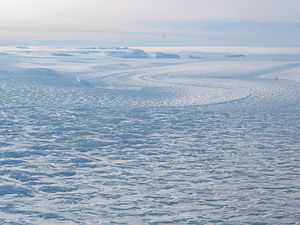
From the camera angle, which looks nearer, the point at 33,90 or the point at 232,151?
the point at 232,151

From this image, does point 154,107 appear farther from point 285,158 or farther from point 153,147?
point 285,158

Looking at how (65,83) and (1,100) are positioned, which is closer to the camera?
(1,100)

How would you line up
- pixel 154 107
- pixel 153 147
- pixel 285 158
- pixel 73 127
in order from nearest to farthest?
pixel 285 158, pixel 153 147, pixel 73 127, pixel 154 107

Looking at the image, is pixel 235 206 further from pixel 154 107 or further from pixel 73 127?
pixel 154 107

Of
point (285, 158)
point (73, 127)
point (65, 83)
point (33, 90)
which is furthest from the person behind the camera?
point (65, 83)

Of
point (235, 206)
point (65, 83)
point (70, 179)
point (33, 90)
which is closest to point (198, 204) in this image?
point (235, 206)

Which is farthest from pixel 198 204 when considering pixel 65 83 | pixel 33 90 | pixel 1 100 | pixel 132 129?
pixel 65 83
